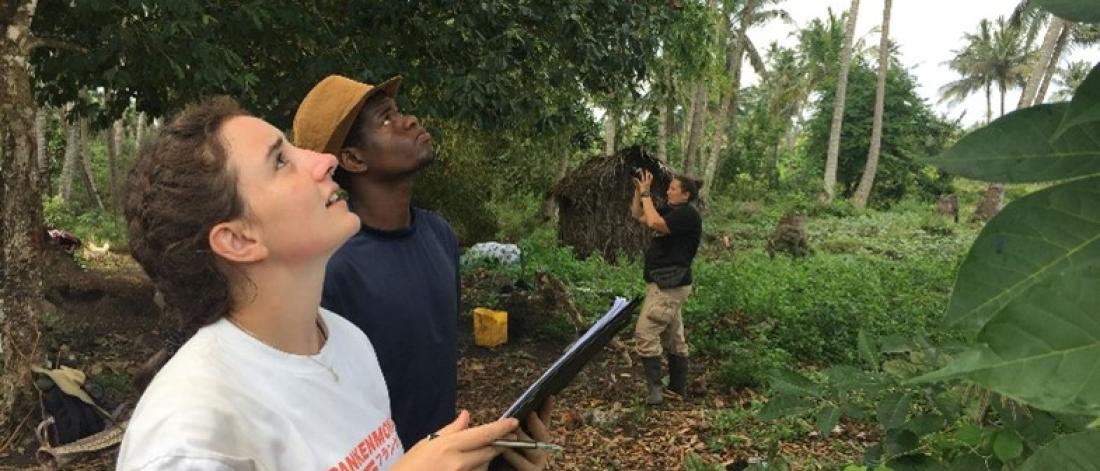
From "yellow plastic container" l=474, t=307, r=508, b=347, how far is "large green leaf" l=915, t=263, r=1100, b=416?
6.57m

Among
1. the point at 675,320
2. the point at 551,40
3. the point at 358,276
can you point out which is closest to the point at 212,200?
the point at 358,276

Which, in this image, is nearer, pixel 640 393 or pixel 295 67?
pixel 640 393

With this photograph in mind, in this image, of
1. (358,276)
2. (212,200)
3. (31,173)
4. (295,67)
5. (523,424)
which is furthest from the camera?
(295,67)

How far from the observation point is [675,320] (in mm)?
5793

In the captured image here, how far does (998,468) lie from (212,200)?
3.90ft

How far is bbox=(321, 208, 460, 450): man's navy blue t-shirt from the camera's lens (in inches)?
73.1

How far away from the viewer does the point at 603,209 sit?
12695 millimetres

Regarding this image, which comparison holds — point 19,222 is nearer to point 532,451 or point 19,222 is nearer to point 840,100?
point 532,451

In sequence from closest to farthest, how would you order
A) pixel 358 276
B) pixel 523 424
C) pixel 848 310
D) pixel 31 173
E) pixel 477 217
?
pixel 523 424
pixel 358 276
pixel 31 173
pixel 848 310
pixel 477 217

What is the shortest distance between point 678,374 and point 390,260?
168 inches

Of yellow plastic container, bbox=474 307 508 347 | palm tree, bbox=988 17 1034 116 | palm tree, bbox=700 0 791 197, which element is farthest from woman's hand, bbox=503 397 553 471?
palm tree, bbox=988 17 1034 116

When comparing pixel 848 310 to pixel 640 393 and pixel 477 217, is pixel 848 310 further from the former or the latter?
pixel 477 217

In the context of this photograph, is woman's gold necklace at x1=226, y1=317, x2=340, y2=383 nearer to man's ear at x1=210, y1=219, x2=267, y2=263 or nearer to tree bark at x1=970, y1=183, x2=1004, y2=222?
man's ear at x1=210, y1=219, x2=267, y2=263

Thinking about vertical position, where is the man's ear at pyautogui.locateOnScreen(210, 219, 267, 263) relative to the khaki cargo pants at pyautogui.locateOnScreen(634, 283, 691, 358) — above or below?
above
